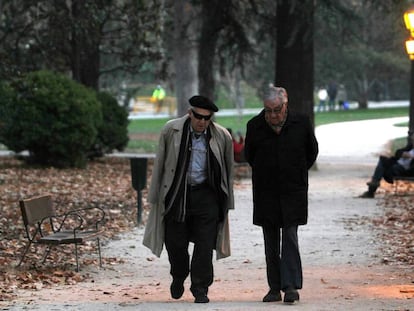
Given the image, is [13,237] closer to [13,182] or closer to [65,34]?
[13,182]

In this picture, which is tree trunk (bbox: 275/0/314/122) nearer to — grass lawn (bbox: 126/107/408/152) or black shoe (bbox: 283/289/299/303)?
grass lawn (bbox: 126/107/408/152)

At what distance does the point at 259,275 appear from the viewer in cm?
1174

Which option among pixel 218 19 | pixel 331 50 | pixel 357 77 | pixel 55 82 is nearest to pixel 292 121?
pixel 55 82

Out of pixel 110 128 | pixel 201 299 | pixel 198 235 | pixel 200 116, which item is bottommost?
pixel 201 299

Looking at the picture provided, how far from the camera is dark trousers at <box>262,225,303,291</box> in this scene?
9.19 m

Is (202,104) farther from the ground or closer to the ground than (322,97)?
farther from the ground

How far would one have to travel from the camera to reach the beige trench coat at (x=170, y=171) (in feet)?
30.9

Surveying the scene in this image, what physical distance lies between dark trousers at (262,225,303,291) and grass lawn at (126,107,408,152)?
27.7m

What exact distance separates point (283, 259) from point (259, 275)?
2549 millimetres

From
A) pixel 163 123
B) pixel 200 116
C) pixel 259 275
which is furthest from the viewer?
pixel 163 123

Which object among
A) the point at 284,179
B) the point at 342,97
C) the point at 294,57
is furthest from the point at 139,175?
the point at 342,97

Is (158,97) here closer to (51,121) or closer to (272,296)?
(51,121)

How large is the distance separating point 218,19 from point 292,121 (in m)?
19.8

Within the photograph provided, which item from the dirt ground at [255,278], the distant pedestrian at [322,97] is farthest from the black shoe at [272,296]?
the distant pedestrian at [322,97]
